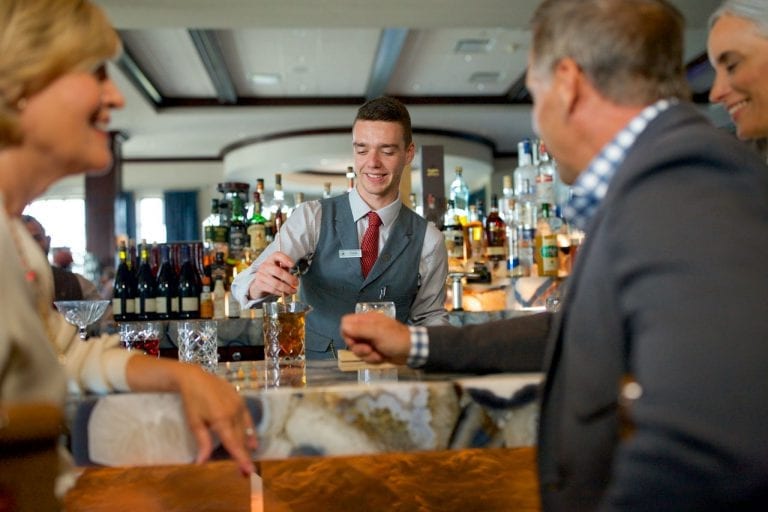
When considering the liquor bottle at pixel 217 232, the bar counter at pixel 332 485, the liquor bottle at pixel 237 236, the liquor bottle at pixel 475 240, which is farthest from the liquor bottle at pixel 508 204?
the bar counter at pixel 332 485

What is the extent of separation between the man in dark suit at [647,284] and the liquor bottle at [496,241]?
3.29m

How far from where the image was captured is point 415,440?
123 centimetres

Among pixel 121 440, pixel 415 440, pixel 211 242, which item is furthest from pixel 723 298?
pixel 211 242

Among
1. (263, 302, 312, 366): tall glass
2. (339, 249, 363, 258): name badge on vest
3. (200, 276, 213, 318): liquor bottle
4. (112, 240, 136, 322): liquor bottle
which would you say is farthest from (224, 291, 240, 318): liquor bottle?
(263, 302, 312, 366): tall glass

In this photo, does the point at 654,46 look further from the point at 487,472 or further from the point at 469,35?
the point at 469,35

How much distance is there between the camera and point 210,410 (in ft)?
3.68

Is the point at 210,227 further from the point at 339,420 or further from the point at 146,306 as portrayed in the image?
the point at 339,420

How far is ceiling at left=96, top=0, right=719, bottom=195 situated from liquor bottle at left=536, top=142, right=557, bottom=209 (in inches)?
77.8

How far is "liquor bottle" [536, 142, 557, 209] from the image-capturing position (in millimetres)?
4262

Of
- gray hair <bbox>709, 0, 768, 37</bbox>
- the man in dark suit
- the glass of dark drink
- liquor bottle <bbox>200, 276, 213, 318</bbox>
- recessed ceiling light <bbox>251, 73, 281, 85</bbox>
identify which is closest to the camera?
the man in dark suit

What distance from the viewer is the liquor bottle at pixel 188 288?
4395 mm

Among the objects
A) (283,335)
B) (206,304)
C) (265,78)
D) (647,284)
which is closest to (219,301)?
(206,304)

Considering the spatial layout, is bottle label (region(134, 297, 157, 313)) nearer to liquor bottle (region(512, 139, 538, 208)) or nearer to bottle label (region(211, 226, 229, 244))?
bottle label (region(211, 226, 229, 244))

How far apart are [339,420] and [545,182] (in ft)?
10.7
